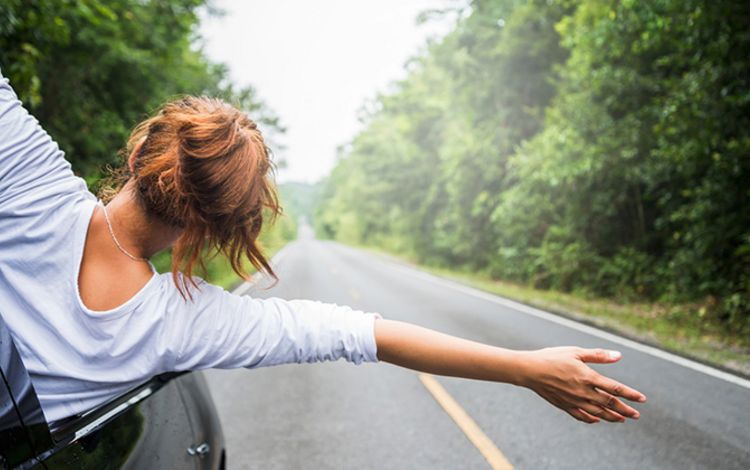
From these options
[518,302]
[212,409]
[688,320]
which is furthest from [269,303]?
[518,302]

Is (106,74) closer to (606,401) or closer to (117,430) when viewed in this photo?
(117,430)

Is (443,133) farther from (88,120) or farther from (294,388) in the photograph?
(294,388)

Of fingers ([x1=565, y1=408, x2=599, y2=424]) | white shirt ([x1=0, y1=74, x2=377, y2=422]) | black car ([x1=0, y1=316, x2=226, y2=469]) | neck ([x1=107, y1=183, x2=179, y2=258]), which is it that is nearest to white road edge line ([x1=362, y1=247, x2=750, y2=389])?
fingers ([x1=565, y1=408, x2=599, y2=424])

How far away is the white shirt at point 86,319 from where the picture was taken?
1.20m

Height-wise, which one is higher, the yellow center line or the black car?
the black car

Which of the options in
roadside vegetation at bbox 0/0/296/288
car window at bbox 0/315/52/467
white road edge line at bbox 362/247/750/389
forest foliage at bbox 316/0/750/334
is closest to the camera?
car window at bbox 0/315/52/467

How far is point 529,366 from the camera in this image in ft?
4.00

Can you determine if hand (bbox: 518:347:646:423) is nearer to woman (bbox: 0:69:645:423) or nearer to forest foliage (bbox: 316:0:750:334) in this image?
woman (bbox: 0:69:645:423)

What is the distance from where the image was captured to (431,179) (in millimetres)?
31156

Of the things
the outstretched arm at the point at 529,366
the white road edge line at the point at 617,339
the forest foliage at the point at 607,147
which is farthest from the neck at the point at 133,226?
the forest foliage at the point at 607,147

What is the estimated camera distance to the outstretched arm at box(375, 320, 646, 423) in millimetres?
1191

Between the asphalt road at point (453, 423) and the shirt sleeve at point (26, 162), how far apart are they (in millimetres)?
3098

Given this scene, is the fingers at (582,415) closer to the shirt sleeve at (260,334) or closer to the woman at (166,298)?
the woman at (166,298)

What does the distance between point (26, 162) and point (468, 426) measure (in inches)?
161
